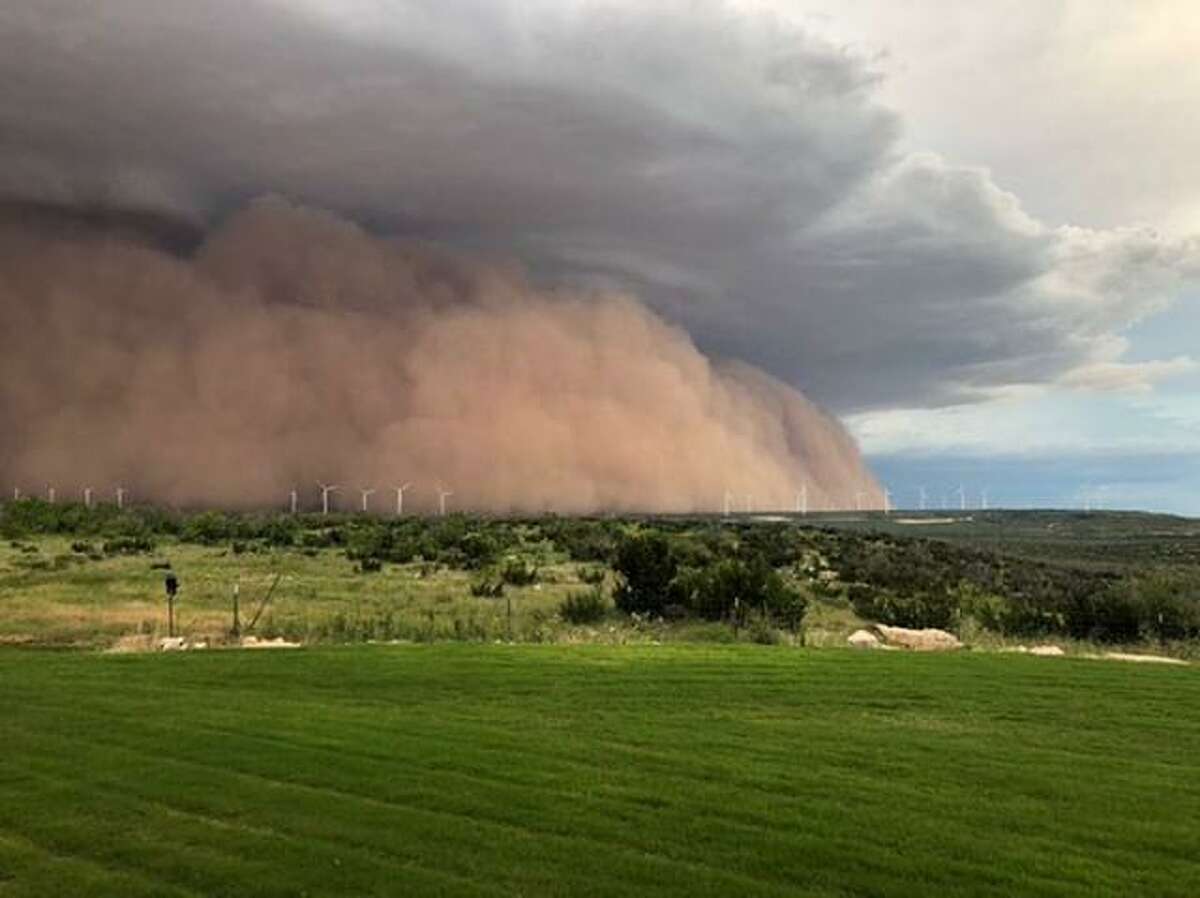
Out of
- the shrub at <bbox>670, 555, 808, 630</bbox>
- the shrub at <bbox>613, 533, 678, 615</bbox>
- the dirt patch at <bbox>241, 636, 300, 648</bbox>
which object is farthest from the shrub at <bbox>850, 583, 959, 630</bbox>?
the dirt patch at <bbox>241, 636, 300, 648</bbox>

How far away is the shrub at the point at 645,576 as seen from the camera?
129 ft

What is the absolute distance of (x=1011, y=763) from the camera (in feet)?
45.3

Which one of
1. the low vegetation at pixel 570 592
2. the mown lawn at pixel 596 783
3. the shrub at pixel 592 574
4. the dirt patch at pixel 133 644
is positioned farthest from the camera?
the shrub at pixel 592 574

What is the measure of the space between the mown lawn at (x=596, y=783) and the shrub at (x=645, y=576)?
59.5 feet

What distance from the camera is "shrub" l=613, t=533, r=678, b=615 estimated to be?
129 feet

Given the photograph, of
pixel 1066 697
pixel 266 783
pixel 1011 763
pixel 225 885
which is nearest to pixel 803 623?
pixel 1066 697

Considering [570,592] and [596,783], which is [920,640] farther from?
[596,783]

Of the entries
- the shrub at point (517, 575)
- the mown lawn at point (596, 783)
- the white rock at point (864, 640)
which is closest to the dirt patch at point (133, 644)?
the mown lawn at point (596, 783)

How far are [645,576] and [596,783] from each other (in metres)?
27.6

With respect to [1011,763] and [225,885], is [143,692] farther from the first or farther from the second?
[1011,763]

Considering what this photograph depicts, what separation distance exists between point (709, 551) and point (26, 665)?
38.0 m

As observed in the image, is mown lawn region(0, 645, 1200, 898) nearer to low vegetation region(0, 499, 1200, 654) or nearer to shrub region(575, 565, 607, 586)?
low vegetation region(0, 499, 1200, 654)

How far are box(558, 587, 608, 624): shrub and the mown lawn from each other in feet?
50.6

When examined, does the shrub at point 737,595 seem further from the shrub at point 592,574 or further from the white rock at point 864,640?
the shrub at point 592,574
